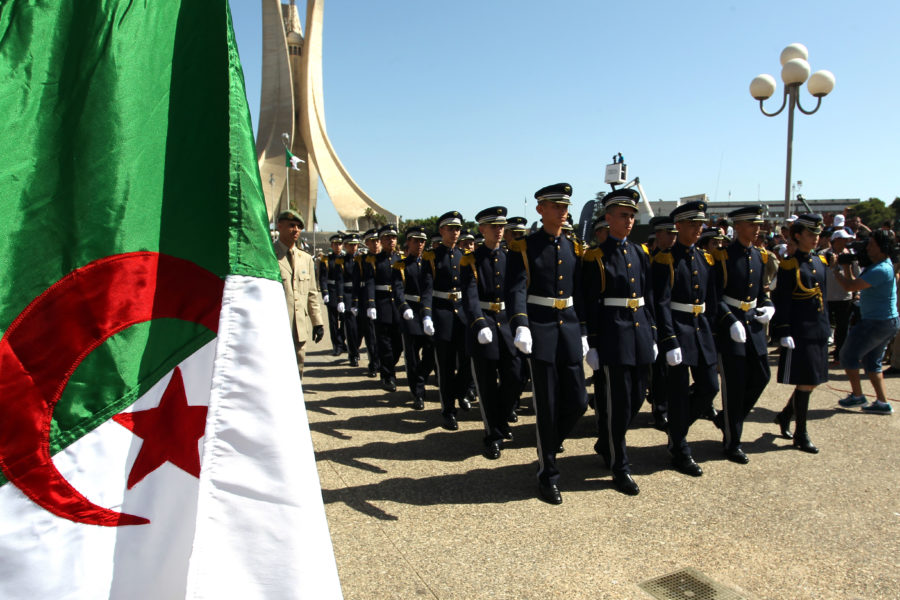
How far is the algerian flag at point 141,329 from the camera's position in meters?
1.25

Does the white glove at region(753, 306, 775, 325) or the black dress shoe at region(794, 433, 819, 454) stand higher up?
the white glove at region(753, 306, 775, 325)

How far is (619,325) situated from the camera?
4.64m

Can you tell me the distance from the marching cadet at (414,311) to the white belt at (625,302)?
2502mm

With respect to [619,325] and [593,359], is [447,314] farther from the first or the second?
[619,325]

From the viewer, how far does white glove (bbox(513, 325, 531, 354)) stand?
4309 mm

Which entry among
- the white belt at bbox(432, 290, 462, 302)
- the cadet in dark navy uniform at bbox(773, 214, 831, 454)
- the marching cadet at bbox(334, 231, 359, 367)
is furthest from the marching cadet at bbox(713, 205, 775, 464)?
the marching cadet at bbox(334, 231, 359, 367)

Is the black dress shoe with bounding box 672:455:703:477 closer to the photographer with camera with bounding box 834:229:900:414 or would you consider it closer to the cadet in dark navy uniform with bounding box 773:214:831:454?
the cadet in dark navy uniform with bounding box 773:214:831:454

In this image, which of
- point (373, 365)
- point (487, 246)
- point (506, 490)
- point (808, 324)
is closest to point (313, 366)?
point (373, 365)

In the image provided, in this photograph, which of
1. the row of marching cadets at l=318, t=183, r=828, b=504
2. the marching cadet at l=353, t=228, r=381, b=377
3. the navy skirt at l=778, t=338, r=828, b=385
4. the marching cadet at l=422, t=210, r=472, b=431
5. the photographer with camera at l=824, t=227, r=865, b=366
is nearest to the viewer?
the row of marching cadets at l=318, t=183, r=828, b=504

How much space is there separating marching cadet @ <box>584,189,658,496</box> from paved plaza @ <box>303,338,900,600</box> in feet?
1.53

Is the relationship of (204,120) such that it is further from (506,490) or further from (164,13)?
(506,490)

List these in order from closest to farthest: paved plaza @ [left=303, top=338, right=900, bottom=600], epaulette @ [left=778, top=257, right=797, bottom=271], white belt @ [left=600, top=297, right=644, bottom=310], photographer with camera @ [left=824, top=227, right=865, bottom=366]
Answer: paved plaza @ [left=303, top=338, right=900, bottom=600] < white belt @ [left=600, top=297, right=644, bottom=310] < epaulette @ [left=778, top=257, right=797, bottom=271] < photographer with camera @ [left=824, top=227, right=865, bottom=366]

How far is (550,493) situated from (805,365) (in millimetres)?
2914

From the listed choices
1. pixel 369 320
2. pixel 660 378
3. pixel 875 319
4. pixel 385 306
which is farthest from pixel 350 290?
pixel 875 319
